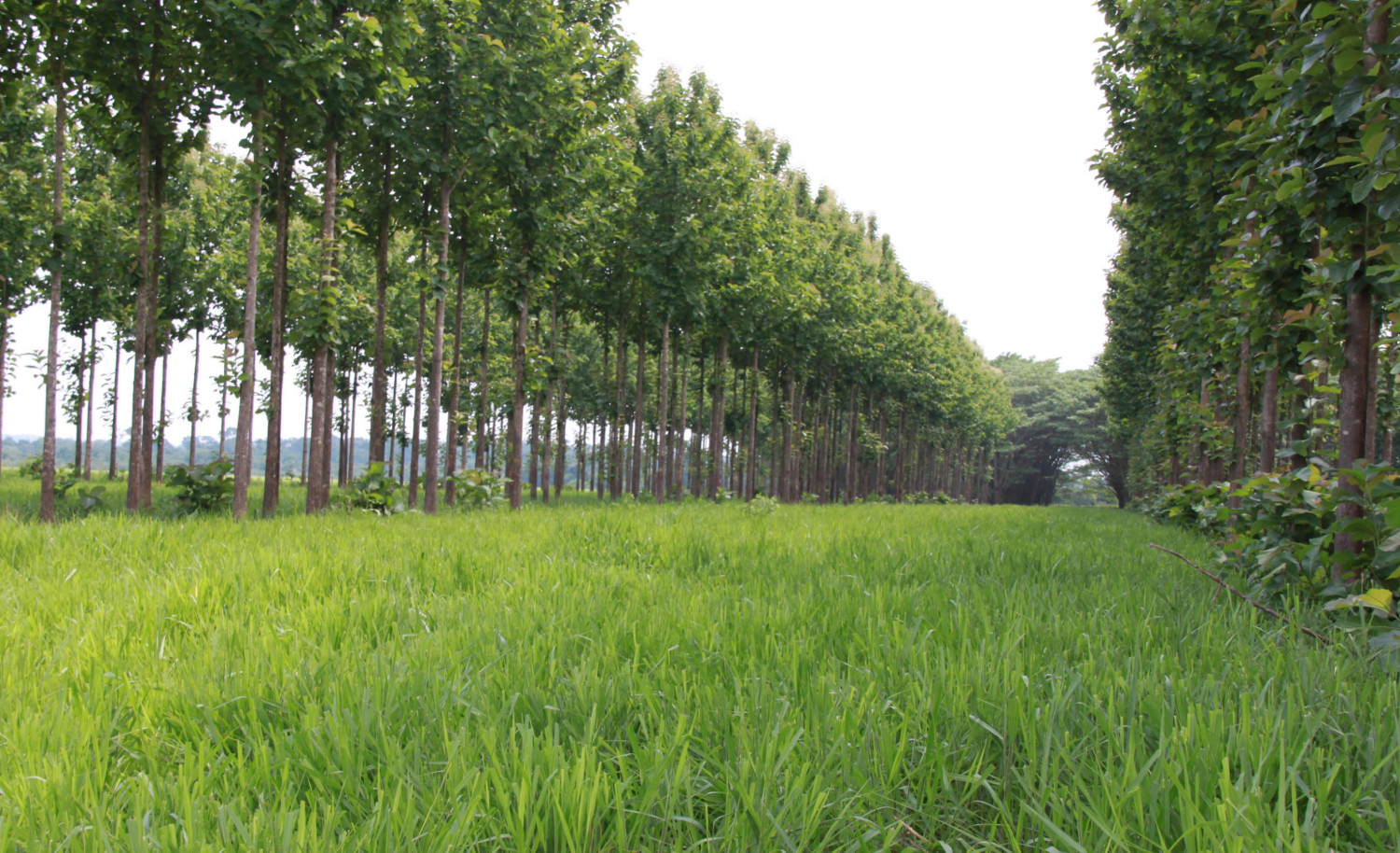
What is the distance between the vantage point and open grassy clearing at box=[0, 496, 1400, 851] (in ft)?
4.49

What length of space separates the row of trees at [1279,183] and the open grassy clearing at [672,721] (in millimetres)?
1904

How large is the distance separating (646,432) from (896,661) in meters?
40.3

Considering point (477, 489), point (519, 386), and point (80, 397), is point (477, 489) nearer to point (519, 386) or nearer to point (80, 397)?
point (519, 386)

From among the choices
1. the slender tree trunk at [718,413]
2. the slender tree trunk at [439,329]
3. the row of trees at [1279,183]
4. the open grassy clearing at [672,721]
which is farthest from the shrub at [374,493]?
the slender tree trunk at [718,413]

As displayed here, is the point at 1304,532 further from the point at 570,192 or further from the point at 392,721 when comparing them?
the point at 570,192

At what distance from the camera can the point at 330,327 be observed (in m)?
8.83

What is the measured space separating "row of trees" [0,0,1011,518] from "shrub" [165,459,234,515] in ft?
1.77

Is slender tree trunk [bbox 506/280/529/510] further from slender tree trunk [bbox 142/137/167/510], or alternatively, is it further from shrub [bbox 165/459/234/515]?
slender tree trunk [bbox 142/137/167/510]

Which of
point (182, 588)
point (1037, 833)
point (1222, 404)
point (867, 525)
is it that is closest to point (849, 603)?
point (1037, 833)

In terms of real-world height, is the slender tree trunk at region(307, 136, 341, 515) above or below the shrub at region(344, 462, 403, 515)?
above

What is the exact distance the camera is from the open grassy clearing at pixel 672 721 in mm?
1367

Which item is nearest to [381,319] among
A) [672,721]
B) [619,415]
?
[619,415]

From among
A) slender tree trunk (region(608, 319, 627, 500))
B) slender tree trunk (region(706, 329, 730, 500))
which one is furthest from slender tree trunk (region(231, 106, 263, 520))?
slender tree trunk (region(706, 329, 730, 500))

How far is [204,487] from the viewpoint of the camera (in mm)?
9109
